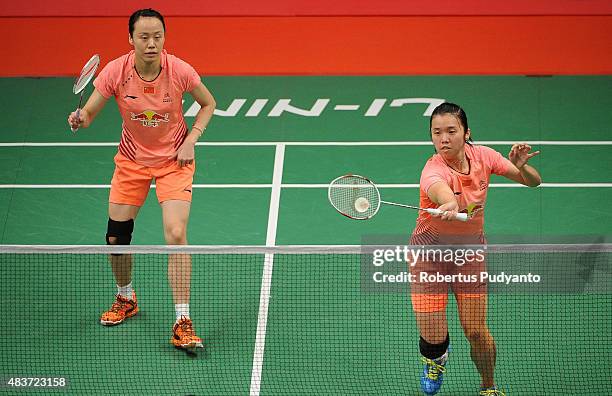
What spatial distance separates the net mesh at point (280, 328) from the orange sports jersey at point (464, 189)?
364 millimetres

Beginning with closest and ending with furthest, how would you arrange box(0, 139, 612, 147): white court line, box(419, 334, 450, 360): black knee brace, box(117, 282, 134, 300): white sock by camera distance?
box(419, 334, 450, 360): black knee brace
box(117, 282, 134, 300): white sock
box(0, 139, 612, 147): white court line

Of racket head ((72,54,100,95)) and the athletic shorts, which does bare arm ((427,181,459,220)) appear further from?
racket head ((72,54,100,95))

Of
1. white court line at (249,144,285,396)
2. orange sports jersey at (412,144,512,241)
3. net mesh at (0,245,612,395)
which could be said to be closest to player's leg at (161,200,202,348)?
net mesh at (0,245,612,395)

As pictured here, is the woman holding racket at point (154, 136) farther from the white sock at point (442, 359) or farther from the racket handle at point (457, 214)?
the racket handle at point (457, 214)

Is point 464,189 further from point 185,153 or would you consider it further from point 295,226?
point 295,226

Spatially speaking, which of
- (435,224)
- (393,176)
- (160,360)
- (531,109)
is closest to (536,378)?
(435,224)

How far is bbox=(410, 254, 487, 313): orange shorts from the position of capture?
5668 mm

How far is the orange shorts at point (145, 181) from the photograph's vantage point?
21.9ft

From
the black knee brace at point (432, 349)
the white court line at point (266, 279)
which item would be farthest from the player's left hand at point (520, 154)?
the white court line at point (266, 279)

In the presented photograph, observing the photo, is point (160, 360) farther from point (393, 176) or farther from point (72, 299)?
point (393, 176)

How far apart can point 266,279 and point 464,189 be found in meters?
2.20

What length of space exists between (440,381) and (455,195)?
3.57 ft

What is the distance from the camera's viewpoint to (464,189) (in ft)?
18.7

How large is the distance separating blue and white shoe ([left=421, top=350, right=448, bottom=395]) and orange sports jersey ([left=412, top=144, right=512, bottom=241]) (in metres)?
0.67
